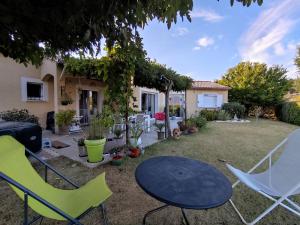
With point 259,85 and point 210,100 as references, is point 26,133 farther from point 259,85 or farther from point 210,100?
Answer: point 259,85

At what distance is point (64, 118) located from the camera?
24.4ft

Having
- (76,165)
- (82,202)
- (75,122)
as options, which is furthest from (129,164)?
(75,122)

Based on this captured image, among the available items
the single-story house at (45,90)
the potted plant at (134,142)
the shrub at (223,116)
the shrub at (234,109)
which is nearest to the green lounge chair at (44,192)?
the potted plant at (134,142)

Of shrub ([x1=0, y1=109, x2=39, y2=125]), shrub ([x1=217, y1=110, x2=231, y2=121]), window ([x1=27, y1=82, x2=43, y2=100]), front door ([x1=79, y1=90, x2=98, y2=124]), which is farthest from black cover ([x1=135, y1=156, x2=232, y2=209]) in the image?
shrub ([x1=217, y1=110, x2=231, y2=121])

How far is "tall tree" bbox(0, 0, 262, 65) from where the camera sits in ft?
5.47

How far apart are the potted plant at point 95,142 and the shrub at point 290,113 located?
1643cm

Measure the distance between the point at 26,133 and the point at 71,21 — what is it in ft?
11.8

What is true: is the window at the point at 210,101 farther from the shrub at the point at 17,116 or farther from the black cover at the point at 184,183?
the black cover at the point at 184,183

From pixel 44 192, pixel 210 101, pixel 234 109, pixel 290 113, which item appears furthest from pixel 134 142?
pixel 290 113

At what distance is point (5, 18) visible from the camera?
170 cm

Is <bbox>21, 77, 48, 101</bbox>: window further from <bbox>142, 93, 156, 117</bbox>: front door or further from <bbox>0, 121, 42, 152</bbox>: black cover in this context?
<bbox>142, 93, 156, 117</bbox>: front door

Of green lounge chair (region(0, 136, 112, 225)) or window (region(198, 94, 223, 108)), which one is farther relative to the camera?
window (region(198, 94, 223, 108))

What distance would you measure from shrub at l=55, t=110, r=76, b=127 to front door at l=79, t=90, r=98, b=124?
5.15ft

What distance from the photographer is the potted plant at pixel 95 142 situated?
Result: 4.19m
